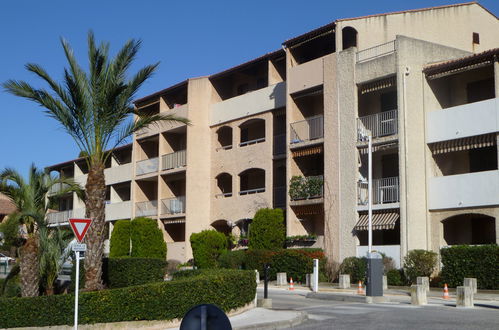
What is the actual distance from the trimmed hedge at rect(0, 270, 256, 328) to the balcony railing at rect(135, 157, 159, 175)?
29539mm

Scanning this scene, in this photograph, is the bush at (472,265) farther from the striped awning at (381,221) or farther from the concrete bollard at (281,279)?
the concrete bollard at (281,279)

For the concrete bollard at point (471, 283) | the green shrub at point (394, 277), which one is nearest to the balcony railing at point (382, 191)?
the green shrub at point (394, 277)

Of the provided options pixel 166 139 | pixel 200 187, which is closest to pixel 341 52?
pixel 200 187

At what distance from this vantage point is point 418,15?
34969 millimetres

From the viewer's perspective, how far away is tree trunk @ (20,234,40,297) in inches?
843

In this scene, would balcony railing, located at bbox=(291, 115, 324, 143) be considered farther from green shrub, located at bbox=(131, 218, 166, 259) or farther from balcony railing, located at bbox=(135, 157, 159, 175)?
balcony railing, located at bbox=(135, 157, 159, 175)

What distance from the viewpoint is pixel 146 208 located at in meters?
48.5

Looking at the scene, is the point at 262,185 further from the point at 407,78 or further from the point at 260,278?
the point at 407,78

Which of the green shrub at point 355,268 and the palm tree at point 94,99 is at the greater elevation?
the palm tree at point 94,99

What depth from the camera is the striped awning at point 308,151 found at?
3500cm

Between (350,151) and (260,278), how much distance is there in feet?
25.2

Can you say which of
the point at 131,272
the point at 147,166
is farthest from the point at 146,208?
the point at 131,272

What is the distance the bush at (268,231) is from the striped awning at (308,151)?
10.1ft

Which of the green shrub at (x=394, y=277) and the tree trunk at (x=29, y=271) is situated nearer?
the tree trunk at (x=29, y=271)
